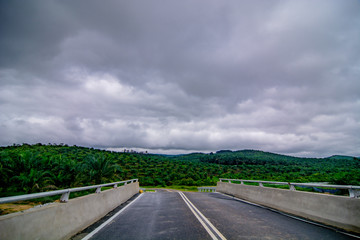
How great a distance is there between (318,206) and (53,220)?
25.9 feet

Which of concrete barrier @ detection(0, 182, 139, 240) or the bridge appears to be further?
the bridge

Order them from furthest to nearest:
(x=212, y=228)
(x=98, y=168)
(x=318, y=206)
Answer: (x=98, y=168)
(x=318, y=206)
(x=212, y=228)

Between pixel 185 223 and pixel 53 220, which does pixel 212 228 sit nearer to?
pixel 185 223

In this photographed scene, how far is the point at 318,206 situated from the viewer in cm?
710

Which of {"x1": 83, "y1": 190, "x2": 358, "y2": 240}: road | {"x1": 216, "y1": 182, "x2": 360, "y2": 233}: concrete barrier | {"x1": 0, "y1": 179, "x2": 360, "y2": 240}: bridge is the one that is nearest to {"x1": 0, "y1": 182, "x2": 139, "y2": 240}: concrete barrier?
{"x1": 0, "y1": 179, "x2": 360, "y2": 240}: bridge

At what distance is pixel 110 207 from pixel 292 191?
25.4ft

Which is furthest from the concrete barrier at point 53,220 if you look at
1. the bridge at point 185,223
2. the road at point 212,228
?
the road at point 212,228

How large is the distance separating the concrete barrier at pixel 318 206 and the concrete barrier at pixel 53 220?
7.39 m

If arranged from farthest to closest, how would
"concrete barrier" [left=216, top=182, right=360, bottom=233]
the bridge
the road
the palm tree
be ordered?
the palm tree, "concrete barrier" [left=216, top=182, right=360, bottom=233], the road, the bridge

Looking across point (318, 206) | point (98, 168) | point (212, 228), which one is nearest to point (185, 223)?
point (212, 228)

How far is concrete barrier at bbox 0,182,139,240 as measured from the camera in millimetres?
3611

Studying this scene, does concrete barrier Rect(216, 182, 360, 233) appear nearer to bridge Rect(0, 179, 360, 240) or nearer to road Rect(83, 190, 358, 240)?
bridge Rect(0, 179, 360, 240)

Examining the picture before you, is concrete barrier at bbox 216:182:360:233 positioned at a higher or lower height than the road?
higher

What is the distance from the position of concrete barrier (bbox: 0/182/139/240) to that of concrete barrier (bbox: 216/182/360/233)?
7.39 meters
